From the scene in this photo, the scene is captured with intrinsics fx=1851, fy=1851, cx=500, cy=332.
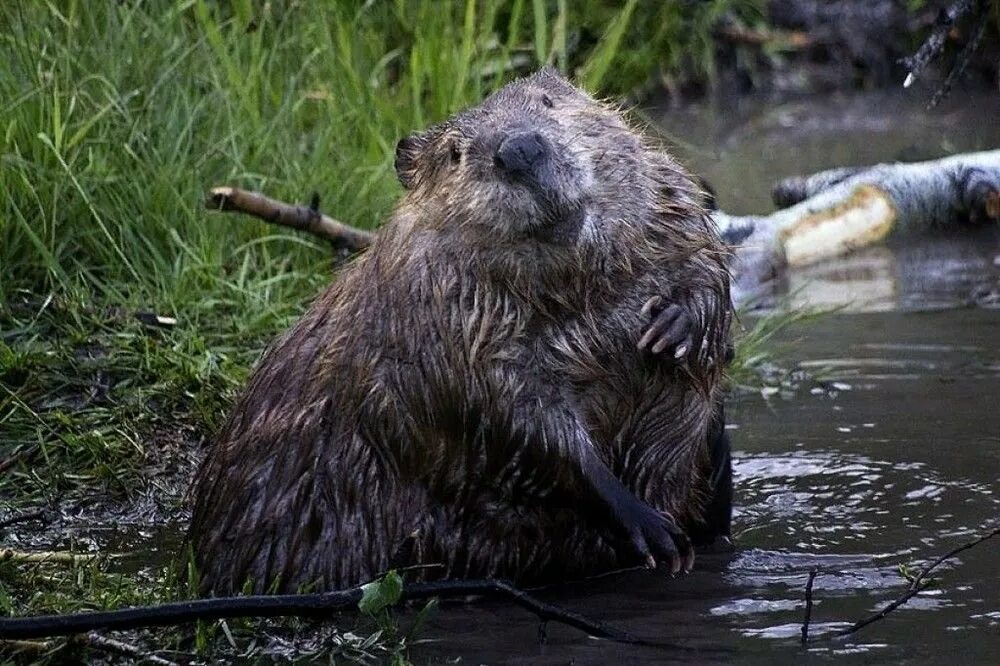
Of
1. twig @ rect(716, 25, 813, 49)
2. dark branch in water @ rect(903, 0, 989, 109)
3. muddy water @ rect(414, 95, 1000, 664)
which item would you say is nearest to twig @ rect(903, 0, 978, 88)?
dark branch in water @ rect(903, 0, 989, 109)

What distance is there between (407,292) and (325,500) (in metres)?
0.39

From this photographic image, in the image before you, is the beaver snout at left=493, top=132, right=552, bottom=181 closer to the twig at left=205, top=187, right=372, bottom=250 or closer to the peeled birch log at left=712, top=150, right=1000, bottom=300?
the twig at left=205, top=187, right=372, bottom=250

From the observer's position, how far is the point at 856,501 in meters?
3.68

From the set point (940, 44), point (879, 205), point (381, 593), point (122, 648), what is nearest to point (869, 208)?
point (879, 205)

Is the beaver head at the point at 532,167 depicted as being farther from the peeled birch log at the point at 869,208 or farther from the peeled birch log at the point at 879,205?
the peeled birch log at the point at 879,205

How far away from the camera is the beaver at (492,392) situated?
3.13 meters

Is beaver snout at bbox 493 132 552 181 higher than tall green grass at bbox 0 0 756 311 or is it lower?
lower

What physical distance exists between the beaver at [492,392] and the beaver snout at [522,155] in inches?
4.0

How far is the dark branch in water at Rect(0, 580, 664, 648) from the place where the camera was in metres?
2.59

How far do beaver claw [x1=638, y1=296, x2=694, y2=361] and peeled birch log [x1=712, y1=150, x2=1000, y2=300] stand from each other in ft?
8.60

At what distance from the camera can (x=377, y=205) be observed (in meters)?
5.34

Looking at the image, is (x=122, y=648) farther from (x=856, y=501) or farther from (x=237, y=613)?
(x=856, y=501)

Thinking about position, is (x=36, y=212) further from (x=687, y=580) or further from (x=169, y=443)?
(x=687, y=580)

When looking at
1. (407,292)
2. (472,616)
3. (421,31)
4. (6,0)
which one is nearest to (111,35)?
(6,0)
